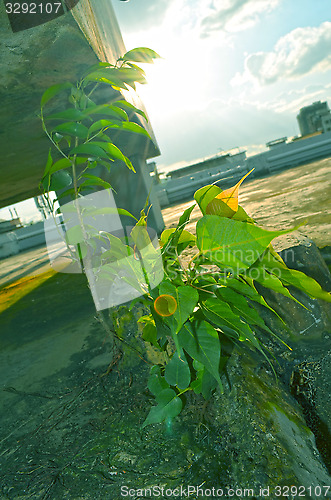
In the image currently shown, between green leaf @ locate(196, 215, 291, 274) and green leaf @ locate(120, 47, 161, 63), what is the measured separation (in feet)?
2.24

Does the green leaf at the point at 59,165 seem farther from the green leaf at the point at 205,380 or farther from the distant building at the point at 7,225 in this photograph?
the distant building at the point at 7,225

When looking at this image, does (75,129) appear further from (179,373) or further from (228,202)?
(179,373)

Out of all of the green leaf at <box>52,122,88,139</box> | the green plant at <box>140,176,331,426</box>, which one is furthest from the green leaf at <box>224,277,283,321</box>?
the green leaf at <box>52,122,88,139</box>

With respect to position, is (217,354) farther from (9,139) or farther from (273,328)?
(9,139)

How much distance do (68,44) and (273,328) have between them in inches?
60.2

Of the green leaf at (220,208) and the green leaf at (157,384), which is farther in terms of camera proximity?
the green leaf at (157,384)

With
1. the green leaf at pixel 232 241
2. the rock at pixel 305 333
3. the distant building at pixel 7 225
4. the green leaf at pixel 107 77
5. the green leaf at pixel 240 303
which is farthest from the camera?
the distant building at pixel 7 225

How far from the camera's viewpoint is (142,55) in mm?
1065

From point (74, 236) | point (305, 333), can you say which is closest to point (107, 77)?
point (74, 236)

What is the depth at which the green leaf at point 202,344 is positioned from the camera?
713mm

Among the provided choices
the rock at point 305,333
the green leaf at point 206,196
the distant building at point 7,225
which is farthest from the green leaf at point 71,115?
the distant building at point 7,225

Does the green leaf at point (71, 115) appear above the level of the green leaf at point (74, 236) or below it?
above

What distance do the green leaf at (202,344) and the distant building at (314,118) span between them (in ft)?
150

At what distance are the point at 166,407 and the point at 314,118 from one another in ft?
162
